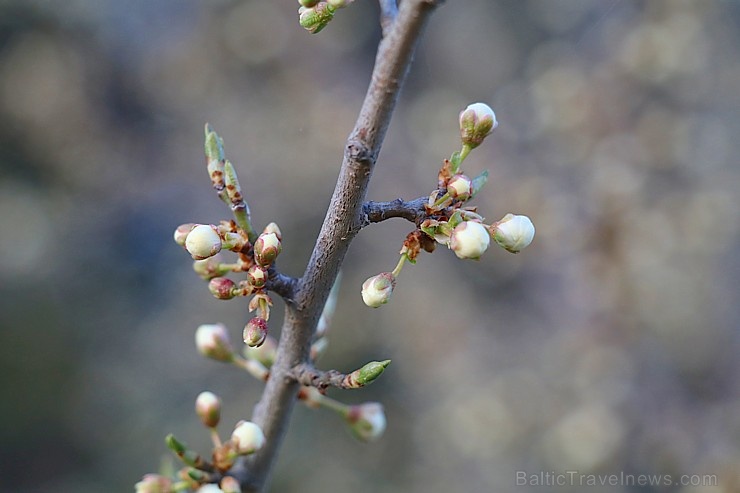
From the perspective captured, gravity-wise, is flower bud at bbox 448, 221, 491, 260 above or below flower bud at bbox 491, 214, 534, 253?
below

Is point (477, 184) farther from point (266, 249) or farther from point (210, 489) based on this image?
point (210, 489)

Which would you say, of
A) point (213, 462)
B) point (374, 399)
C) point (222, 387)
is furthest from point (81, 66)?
point (213, 462)

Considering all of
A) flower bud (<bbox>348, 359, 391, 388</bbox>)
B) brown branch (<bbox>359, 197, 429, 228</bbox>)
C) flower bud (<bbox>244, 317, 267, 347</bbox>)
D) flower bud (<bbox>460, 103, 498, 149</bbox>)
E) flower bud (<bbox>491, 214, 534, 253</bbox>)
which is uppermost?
flower bud (<bbox>460, 103, 498, 149</bbox>)

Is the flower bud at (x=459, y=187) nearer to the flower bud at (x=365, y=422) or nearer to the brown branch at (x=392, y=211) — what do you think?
the brown branch at (x=392, y=211)

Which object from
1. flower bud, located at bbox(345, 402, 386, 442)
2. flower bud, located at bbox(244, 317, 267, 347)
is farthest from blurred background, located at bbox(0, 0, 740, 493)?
flower bud, located at bbox(244, 317, 267, 347)

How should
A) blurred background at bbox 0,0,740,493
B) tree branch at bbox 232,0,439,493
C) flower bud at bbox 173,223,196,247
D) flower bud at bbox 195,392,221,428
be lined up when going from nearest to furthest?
tree branch at bbox 232,0,439,493 < flower bud at bbox 173,223,196,247 < flower bud at bbox 195,392,221,428 < blurred background at bbox 0,0,740,493

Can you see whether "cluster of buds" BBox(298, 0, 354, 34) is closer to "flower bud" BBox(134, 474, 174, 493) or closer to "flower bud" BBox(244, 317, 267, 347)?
"flower bud" BBox(244, 317, 267, 347)

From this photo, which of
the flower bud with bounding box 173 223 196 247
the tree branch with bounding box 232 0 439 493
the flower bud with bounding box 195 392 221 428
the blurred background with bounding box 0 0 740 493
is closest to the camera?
the tree branch with bounding box 232 0 439 493

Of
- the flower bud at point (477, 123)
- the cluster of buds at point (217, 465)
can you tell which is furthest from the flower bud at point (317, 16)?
the cluster of buds at point (217, 465)
